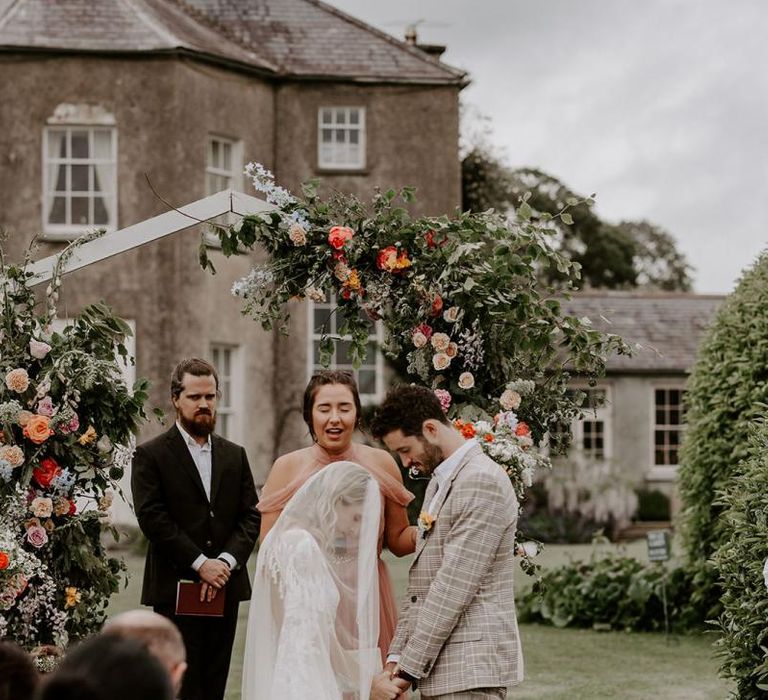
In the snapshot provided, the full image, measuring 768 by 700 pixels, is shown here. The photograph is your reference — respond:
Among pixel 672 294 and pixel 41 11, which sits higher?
pixel 41 11

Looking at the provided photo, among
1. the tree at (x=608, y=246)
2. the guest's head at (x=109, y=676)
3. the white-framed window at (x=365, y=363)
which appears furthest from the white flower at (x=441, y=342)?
the tree at (x=608, y=246)

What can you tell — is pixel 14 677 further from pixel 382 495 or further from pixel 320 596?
pixel 382 495

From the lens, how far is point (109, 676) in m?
2.68

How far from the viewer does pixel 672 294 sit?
93.9 ft

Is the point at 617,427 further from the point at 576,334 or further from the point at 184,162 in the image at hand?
the point at 576,334

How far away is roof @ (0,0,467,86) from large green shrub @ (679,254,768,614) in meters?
10.4

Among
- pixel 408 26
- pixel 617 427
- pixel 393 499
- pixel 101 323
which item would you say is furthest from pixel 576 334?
pixel 617 427

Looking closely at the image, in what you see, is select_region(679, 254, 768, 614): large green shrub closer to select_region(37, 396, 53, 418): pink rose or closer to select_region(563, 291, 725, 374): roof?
select_region(37, 396, 53, 418): pink rose

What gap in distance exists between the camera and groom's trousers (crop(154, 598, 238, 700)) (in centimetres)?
693

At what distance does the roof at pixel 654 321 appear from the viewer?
26.3 m

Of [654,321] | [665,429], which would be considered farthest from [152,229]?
[654,321]

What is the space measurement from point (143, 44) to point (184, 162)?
1.74m

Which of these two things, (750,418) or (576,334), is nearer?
(576,334)

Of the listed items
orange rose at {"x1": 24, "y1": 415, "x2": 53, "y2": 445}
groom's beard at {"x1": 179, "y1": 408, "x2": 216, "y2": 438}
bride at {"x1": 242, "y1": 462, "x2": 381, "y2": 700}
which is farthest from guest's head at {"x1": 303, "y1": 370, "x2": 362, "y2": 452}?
orange rose at {"x1": 24, "y1": 415, "x2": 53, "y2": 445}
